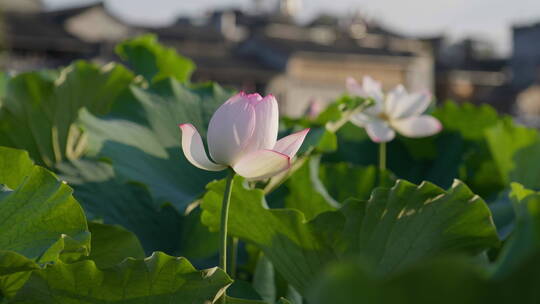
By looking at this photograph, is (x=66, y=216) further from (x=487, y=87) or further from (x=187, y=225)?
(x=487, y=87)

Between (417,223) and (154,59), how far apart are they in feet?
1.88

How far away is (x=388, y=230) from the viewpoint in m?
0.40

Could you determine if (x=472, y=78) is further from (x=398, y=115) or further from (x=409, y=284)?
(x=409, y=284)

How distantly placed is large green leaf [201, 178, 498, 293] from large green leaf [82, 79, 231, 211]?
6.4 inches

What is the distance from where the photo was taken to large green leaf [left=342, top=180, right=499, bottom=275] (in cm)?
39

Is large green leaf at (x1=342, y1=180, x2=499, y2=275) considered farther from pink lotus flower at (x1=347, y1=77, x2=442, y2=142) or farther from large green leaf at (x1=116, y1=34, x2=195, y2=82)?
large green leaf at (x1=116, y1=34, x2=195, y2=82)

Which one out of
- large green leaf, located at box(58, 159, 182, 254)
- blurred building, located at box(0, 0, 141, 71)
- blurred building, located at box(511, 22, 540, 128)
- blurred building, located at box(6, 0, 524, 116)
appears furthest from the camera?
blurred building, located at box(511, 22, 540, 128)

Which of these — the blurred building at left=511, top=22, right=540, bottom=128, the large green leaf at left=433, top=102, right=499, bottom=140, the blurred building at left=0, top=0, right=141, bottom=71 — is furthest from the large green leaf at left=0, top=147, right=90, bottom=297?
the blurred building at left=511, top=22, right=540, bottom=128

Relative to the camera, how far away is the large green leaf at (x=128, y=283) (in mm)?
343

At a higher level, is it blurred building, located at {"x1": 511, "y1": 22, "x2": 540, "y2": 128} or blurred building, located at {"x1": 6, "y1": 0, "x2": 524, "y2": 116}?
blurred building, located at {"x1": 6, "y1": 0, "x2": 524, "y2": 116}

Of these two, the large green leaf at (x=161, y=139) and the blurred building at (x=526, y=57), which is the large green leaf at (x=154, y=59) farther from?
the blurred building at (x=526, y=57)

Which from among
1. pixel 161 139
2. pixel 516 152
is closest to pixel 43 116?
pixel 161 139

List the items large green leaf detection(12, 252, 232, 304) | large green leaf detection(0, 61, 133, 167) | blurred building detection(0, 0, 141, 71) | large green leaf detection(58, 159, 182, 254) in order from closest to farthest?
1. large green leaf detection(12, 252, 232, 304)
2. large green leaf detection(58, 159, 182, 254)
3. large green leaf detection(0, 61, 133, 167)
4. blurred building detection(0, 0, 141, 71)

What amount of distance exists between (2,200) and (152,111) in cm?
31
